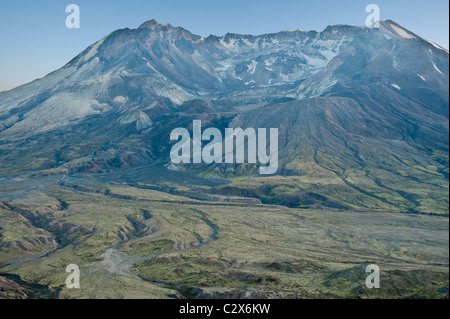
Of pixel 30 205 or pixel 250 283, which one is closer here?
pixel 250 283

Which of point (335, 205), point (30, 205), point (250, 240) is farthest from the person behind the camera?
point (335, 205)
